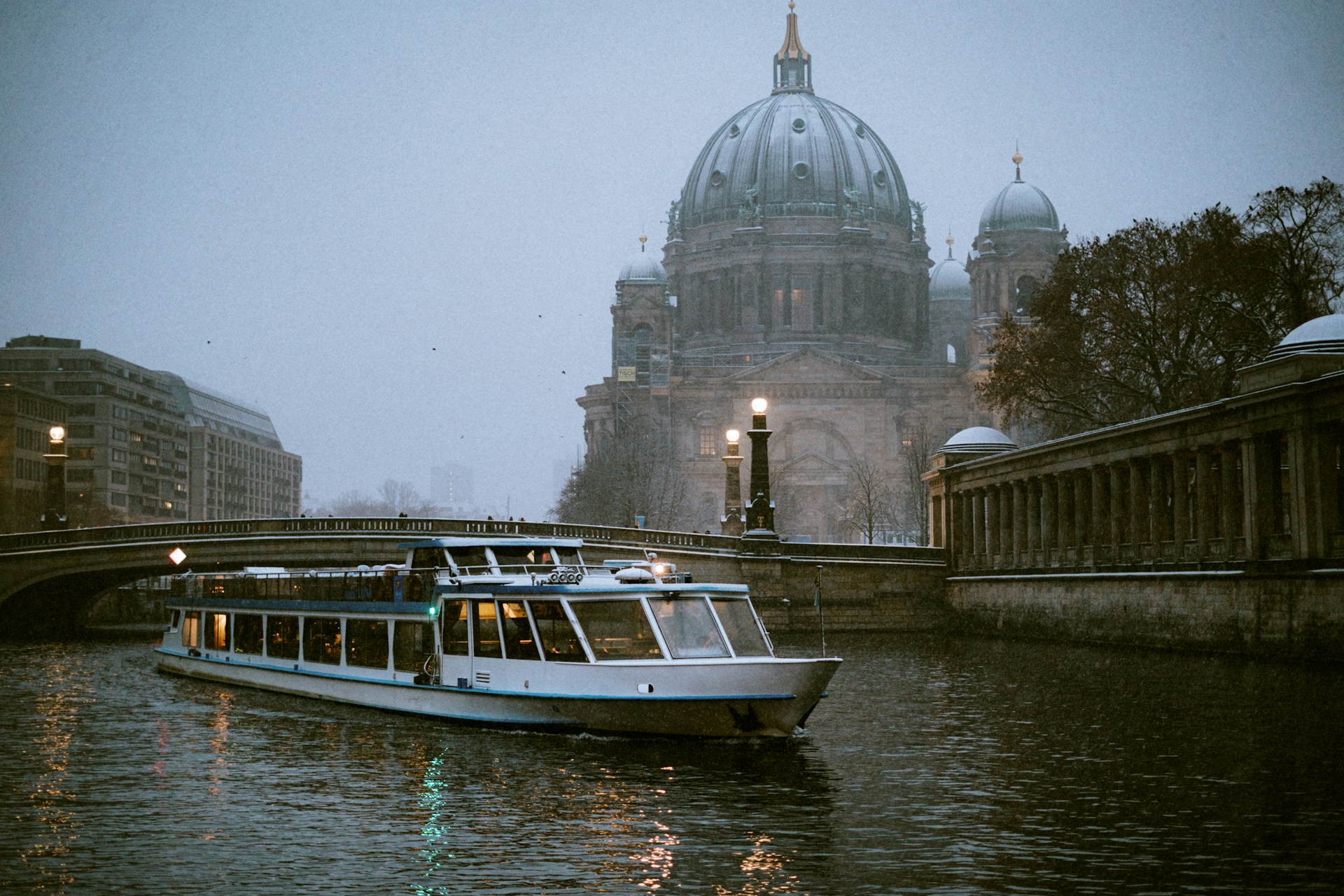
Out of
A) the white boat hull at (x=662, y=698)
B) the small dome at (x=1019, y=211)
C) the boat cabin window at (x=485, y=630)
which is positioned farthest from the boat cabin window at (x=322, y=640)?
the small dome at (x=1019, y=211)

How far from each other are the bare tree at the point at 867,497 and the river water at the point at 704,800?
84.4 m

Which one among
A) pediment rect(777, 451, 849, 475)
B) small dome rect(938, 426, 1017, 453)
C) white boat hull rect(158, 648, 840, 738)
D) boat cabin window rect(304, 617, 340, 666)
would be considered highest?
pediment rect(777, 451, 849, 475)

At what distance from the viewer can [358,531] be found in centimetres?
7138

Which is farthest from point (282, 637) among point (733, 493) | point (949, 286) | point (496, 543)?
point (949, 286)

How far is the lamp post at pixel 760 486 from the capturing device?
6781 centimetres

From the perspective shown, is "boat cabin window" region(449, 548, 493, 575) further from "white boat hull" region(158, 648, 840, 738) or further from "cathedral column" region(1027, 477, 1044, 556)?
"cathedral column" region(1027, 477, 1044, 556)

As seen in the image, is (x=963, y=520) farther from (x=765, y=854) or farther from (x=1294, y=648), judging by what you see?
(x=765, y=854)

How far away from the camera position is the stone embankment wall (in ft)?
141

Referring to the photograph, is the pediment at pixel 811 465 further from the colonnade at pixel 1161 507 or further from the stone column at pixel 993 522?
the stone column at pixel 993 522

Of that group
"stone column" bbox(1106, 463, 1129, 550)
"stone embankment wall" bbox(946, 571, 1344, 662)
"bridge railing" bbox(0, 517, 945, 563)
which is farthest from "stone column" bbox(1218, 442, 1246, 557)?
"bridge railing" bbox(0, 517, 945, 563)

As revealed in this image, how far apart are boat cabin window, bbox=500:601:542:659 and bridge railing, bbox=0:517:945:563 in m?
36.1

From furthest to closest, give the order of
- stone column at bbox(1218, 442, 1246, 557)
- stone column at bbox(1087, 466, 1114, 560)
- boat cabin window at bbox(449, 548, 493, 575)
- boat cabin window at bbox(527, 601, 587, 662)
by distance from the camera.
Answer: stone column at bbox(1087, 466, 1114, 560)
stone column at bbox(1218, 442, 1246, 557)
boat cabin window at bbox(449, 548, 493, 575)
boat cabin window at bbox(527, 601, 587, 662)

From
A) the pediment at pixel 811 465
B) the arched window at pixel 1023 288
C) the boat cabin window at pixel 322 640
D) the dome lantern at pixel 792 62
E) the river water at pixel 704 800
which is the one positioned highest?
the dome lantern at pixel 792 62

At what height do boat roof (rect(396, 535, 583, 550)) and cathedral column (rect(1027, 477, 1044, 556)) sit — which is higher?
cathedral column (rect(1027, 477, 1044, 556))
